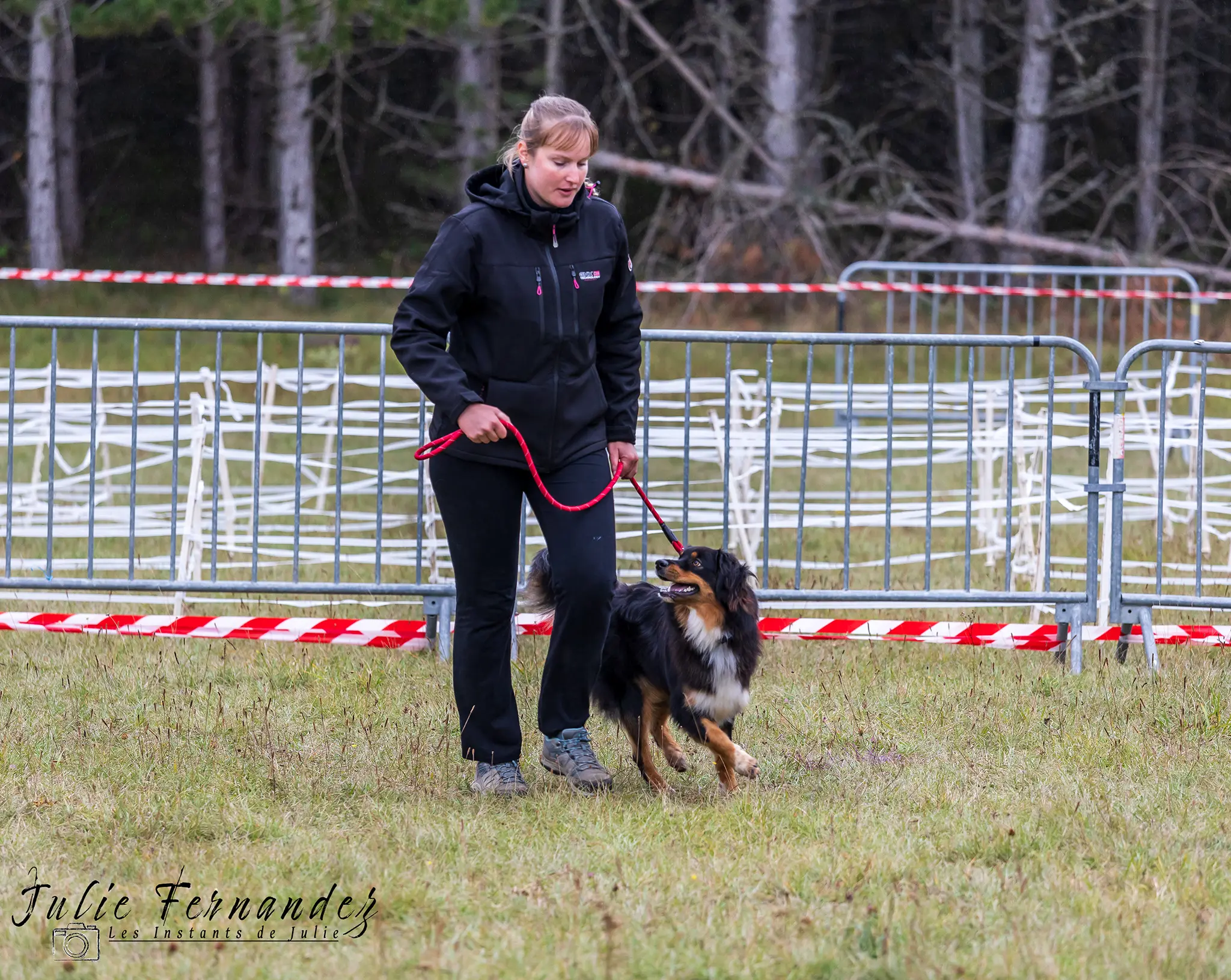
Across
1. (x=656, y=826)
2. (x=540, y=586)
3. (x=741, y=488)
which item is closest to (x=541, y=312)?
(x=540, y=586)

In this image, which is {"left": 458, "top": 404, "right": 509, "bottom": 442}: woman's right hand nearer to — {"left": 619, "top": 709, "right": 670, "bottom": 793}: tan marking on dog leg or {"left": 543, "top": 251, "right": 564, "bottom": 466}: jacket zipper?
{"left": 543, "top": 251, "right": 564, "bottom": 466}: jacket zipper

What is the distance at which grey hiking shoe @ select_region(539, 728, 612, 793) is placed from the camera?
447cm

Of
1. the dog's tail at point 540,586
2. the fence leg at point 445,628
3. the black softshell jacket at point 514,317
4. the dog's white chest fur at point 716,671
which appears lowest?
the fence leg at point 445,628

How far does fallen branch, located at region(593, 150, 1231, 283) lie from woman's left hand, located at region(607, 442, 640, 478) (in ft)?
51.5

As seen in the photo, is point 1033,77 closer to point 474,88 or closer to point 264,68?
point 474,88

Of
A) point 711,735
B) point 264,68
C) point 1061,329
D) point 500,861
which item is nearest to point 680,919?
point 500,861

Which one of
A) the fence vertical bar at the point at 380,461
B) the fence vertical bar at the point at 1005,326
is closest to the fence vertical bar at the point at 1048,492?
the fence vertical bar at the point at 380,461

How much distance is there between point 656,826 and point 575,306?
→ 1441 millimetres

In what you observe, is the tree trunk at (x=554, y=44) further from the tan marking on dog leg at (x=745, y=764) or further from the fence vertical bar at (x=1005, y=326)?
the tan marking on dog leg at (x=745, y=764)

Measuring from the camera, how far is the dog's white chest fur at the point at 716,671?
14.7 ft

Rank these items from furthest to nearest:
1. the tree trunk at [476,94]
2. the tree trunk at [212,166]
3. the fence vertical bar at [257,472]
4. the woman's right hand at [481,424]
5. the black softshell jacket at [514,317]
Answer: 1. the tree trunk at [212,166]
2. the tree trunk at [476,94]
3. the fence vertical bar at [257,472]
4. the black softshell jacket at [514,317]
5. the woman's right hand at [481,424]

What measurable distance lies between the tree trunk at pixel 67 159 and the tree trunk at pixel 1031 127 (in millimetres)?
14447

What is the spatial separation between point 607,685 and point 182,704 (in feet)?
5.45

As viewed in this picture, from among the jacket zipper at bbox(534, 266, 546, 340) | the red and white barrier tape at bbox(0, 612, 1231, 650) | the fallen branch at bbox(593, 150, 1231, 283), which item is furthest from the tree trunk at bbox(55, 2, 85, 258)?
the jacket zipper at bbox(534, 266, 546, 340)
